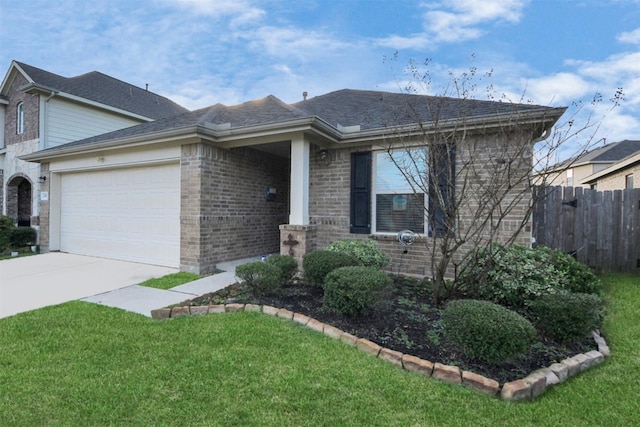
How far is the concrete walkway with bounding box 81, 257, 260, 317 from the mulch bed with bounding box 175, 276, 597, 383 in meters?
0.41

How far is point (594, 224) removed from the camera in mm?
6801

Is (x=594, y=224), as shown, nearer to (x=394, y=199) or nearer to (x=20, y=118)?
(x=394, y=199)

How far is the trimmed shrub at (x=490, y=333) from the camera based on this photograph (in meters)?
2.83

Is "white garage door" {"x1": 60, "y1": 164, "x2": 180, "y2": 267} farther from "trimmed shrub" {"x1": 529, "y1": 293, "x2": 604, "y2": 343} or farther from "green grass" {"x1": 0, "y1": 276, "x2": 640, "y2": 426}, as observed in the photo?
"trimmed shrub" {"x1": 529, "y1": 293, "x2": 604, "y2": 343}

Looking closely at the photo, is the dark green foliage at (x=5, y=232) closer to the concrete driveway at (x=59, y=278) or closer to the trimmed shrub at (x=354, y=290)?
the concrete driveway at (x=59, y=278)

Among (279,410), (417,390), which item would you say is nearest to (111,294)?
(279,410)

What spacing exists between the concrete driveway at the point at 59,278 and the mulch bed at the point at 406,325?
7.62 ft

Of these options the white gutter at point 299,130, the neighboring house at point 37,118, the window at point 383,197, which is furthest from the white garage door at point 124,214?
the window at point 383,197

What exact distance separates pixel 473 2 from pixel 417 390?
6.73 m

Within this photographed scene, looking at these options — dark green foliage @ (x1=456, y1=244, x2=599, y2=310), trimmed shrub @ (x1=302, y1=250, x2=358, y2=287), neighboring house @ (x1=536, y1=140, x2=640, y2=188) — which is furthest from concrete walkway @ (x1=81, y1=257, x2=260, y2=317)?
neighboring house @ (x1=536, y1=140, x2=640, y2=188)

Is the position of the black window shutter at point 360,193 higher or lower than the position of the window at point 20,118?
lower

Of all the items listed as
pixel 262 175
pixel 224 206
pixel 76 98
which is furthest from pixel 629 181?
pixel 76 98

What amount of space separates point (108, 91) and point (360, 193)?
13839mm

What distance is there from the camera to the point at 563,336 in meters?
3.46
